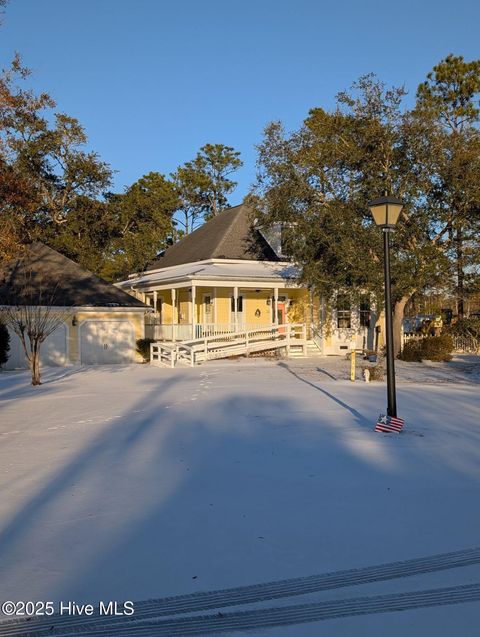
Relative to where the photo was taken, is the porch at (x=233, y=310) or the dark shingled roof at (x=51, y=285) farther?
the porch at (x=233, y=310)

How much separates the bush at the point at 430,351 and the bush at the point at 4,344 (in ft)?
50.2

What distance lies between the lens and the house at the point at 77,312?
26.4 metres

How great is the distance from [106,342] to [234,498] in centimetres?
2173

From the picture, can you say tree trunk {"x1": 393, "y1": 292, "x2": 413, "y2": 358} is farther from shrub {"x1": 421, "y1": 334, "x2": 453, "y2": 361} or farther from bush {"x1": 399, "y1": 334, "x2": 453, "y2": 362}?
shrub {"x1": 421, "y1": 334, "x2": 453, "y2": 361}

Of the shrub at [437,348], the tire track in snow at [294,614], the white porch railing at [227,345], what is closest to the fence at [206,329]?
the white porch railing at [227,345]

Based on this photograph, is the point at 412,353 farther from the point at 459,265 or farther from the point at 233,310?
the point at 233,310

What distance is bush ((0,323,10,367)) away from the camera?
24.6 meters

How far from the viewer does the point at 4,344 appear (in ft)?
81.1

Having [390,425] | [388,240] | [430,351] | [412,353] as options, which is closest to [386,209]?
[388,240]

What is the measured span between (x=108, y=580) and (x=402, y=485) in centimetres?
388

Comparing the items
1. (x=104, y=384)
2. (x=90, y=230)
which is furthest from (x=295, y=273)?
(x=90, y=230)

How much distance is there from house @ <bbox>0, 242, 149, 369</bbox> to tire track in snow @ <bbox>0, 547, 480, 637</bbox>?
2214 cm

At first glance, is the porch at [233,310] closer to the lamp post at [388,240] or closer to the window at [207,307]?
the window at [207,307]

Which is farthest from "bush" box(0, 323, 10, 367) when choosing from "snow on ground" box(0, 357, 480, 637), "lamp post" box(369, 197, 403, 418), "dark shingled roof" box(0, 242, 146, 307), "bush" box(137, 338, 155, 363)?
"lamp post" box(369, 197, 403, 418)
